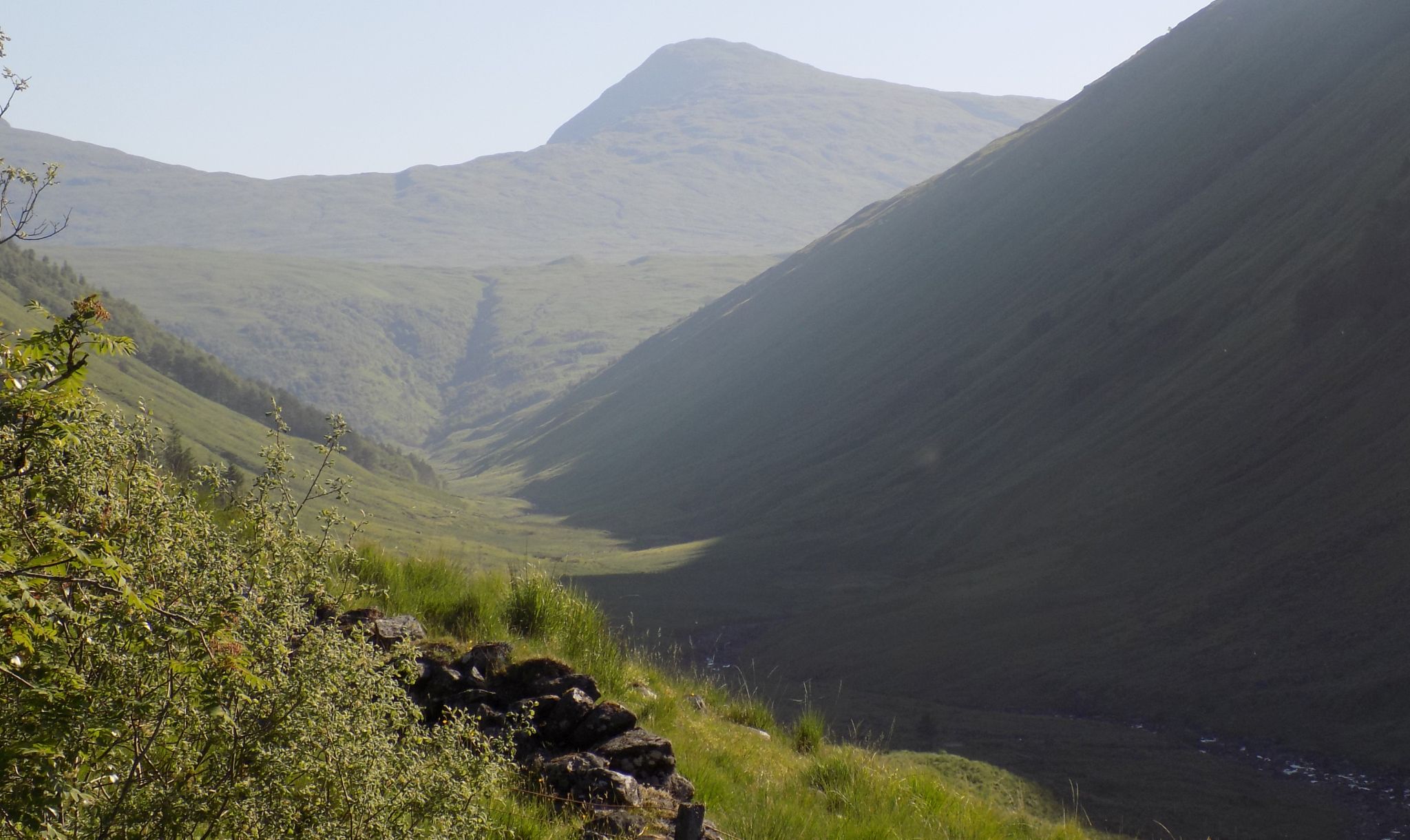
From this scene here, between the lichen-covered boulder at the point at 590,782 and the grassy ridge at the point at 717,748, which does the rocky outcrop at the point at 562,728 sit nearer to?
the lichen-covered boulder at the point at 590,782

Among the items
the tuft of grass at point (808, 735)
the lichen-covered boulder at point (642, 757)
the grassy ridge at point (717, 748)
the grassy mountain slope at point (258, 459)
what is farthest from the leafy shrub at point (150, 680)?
the grassy mountain slope at point (258, 459)

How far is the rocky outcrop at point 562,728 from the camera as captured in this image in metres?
5.31

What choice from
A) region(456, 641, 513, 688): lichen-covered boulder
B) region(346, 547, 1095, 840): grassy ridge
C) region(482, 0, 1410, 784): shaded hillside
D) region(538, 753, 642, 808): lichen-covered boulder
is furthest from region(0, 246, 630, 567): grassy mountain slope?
region(538, 753, 642, 808): lichen-covered boulder

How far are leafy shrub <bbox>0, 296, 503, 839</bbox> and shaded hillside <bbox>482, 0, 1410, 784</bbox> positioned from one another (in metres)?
40.6

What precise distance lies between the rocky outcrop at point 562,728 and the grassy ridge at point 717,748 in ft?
0.91

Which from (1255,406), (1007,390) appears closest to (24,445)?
(1255,406)

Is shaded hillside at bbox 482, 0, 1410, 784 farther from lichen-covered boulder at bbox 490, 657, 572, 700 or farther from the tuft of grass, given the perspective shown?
lichen-covered boulder at bbox 490, 657, 572, 700

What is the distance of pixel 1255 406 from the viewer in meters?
53.2

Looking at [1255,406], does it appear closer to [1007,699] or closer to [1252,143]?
[1007,699]

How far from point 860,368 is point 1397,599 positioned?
158ft

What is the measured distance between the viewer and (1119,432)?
59.0 meters

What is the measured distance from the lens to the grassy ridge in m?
5.84

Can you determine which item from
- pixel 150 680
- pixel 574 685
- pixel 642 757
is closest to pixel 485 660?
pixel 574 685

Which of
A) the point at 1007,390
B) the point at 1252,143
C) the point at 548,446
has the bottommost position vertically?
the point at 548,446
